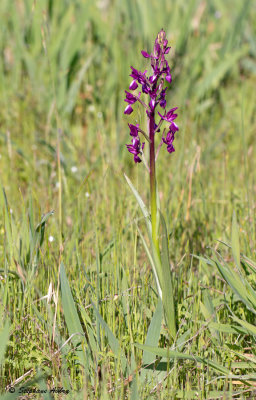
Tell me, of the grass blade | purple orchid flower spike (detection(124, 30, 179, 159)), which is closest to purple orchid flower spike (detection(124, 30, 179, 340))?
purple orchid flower spike (detection(124, 30, 179, 159))

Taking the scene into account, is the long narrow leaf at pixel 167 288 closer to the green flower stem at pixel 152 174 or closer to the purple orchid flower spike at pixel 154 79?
the green flower stem at pixel 152 174

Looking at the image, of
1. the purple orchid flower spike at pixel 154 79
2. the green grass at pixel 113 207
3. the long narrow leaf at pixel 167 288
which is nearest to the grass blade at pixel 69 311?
the green grass at pixel 113 207

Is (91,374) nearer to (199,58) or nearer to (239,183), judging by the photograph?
(239,183)

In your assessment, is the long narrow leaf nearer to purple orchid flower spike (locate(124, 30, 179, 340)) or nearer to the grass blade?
purple orchid flower spike (locate(124, 30, 179, 340))

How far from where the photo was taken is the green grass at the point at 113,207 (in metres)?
1.55

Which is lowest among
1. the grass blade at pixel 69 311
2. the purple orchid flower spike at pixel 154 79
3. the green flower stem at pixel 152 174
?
the grass blade at pixel 69 311

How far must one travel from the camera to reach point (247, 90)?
416cm

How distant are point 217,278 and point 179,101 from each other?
2.05m

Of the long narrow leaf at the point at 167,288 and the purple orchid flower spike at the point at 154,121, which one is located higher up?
the purple orchid flower spike at the point at 154,121

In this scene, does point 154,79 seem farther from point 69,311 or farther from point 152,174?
point 69,311

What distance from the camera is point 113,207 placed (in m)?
→ 2.40

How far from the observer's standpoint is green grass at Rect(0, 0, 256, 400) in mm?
1554

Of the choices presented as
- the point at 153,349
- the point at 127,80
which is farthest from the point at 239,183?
the point at 153,349

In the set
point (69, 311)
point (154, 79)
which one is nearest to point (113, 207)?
point (69, 311)
